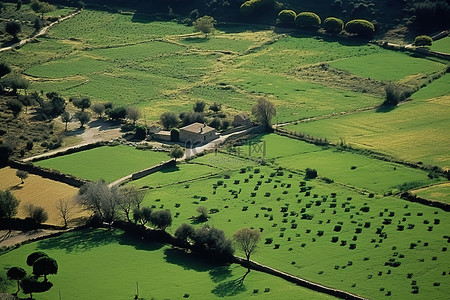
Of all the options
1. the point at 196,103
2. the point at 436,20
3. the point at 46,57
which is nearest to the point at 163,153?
the point at 196,103

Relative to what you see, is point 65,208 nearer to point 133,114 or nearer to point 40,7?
point 133,114

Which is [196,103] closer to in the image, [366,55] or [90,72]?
[90,72]

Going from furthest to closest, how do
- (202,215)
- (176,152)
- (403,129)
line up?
(403,129)
(176,152)
(202,215)

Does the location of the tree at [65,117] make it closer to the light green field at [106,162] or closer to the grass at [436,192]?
the light green field at [106,162]

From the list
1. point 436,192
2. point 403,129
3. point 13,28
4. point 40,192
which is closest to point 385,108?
point 403,129

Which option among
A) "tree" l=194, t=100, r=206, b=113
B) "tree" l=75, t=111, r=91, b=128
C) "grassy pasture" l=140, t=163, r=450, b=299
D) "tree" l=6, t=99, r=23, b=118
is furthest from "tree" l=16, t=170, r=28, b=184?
"tree" l=194, t=100, r=206, b=113

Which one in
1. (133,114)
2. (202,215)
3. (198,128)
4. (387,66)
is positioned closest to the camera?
(202,215)

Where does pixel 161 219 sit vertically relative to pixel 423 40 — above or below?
below
